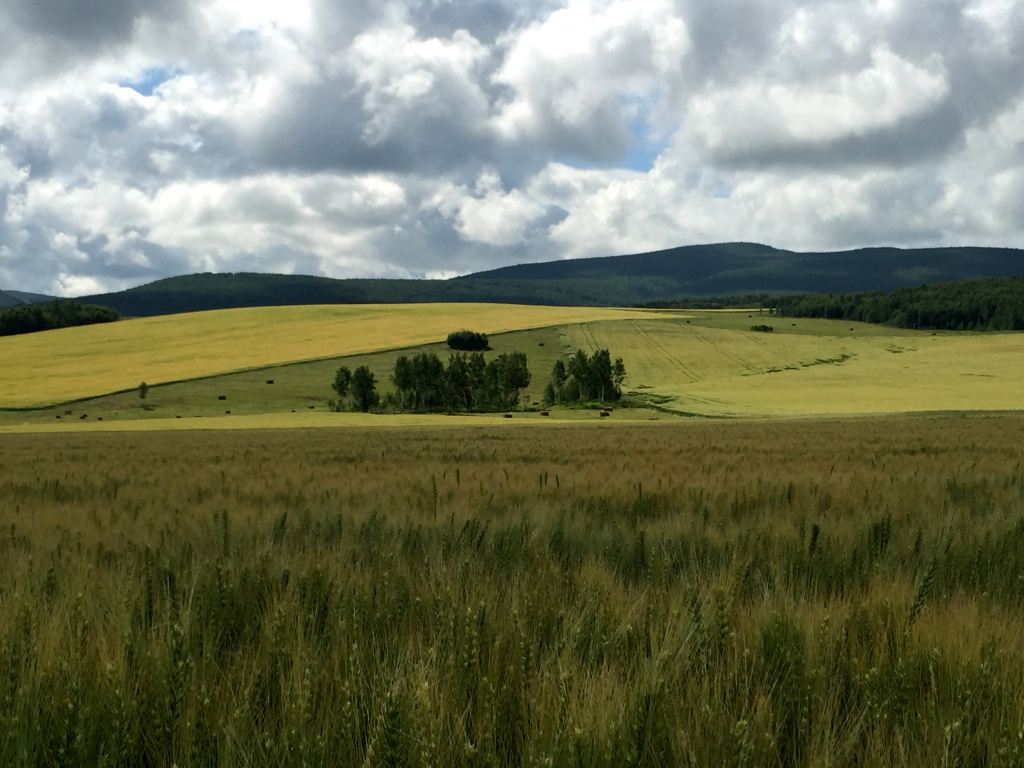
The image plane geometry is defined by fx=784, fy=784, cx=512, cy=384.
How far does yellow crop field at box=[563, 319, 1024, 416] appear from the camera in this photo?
5275cm

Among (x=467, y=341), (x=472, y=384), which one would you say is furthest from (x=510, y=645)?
(x=467, y=341)

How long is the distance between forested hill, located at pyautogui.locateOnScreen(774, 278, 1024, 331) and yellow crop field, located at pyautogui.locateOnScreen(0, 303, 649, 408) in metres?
40.8

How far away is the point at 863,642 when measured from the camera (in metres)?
2.84

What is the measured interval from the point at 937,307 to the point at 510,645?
14297 cm

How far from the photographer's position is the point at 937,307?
12719 cm

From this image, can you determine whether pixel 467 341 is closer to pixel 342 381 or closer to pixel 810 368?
pixel 342 381

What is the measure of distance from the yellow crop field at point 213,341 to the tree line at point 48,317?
52.6 ft

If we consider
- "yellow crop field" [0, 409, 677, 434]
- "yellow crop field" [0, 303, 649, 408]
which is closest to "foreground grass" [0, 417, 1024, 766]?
"yellow crop field" [0, 409, 677, 434]

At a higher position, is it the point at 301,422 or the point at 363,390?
the point at 363,390

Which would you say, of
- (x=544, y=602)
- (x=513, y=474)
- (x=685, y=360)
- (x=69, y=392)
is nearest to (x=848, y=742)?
(x=544, y=602)

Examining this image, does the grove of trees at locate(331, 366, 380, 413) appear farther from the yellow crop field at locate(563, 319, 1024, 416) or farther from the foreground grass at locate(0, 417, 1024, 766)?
the foreground grass at locate(0, 417, 1024, 766)

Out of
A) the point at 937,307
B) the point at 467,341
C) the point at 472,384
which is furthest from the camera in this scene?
the point at 937,307

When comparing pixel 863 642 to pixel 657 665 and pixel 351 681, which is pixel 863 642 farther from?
pixel 351 681

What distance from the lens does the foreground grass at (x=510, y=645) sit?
2.11 m
